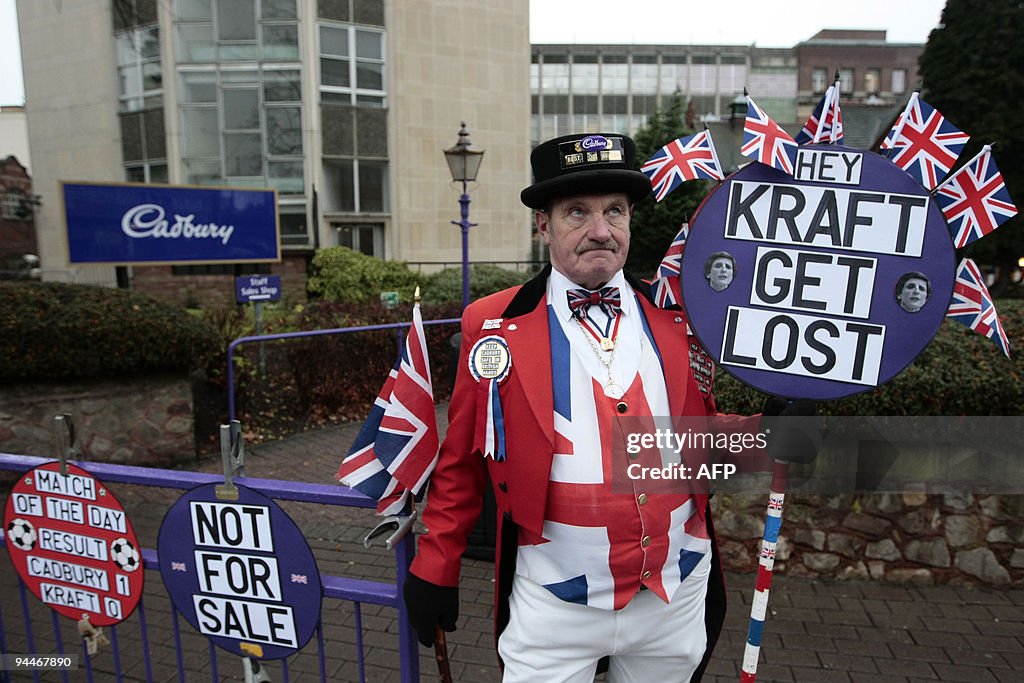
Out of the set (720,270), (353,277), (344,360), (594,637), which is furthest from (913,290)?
(353,277)

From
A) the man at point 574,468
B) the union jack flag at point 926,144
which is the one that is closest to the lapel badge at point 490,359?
the man at point 574,468

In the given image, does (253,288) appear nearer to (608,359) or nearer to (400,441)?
(400,441)

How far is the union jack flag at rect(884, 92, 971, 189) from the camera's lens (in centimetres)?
170

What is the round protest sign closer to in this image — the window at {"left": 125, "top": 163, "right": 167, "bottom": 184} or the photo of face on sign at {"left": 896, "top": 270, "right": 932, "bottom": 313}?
the photo of face on sign at {"left": 896, "top": 270, "right": 932, "bottom": 313}

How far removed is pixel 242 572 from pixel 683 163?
190cm

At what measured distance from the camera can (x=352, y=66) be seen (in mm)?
19141

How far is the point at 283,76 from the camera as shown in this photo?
1855 centimetres

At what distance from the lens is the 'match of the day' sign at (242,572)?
208 cm

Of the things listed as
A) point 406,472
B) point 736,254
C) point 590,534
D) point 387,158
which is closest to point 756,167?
point 736,254

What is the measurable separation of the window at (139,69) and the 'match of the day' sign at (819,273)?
20.8 meters

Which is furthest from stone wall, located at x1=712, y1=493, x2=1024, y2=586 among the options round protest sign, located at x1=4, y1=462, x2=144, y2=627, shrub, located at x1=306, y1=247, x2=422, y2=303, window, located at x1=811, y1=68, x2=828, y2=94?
window, located at x1=811, y1=68, x2=828, y2=94

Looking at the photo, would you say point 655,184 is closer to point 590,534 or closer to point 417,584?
point 590,534

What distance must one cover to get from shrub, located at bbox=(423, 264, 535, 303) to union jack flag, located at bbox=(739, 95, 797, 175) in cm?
1078

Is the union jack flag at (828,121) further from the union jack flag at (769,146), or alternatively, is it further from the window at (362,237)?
the window at (362,237)
